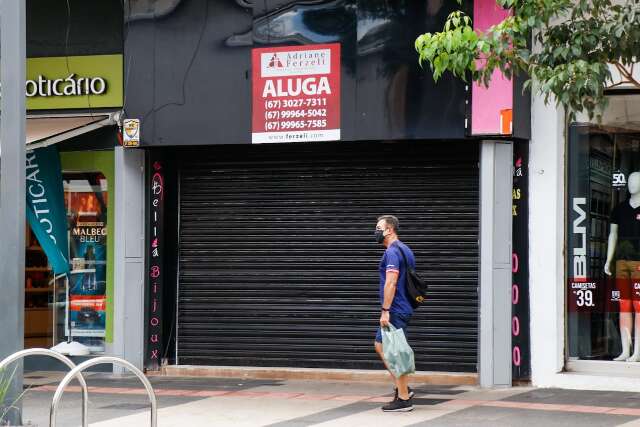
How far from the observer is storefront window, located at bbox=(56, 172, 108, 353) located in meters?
15.5

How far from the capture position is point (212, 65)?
14.4 metres

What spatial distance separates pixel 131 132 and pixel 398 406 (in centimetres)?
515

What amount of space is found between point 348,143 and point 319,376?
111 inches

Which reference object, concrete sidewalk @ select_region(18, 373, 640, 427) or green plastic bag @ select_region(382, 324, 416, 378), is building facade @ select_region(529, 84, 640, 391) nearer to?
concrete sidewalk @ select_region(18, 373, 640, 427)

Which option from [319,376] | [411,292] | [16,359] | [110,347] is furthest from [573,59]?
[110,347]

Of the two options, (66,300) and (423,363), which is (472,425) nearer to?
(423,363)

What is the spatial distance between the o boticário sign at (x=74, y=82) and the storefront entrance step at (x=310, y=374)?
11.3 feet

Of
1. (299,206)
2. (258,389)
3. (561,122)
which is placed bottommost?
(258,389)

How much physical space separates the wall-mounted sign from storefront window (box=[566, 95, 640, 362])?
518 cm

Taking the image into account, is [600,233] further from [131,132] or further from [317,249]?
[131,132]

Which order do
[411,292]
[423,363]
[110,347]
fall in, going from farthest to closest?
1. [110,347]
2. [423,363]
3. [411,292]

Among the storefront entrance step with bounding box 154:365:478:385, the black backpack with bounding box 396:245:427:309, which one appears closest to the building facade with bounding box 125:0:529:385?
the storefront entrance step with bounding box 154:365:478:385

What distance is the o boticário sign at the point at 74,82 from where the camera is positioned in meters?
15.1

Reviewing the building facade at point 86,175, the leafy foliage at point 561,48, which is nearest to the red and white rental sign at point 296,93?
the building facade at point 86,175
